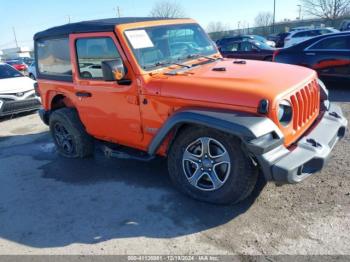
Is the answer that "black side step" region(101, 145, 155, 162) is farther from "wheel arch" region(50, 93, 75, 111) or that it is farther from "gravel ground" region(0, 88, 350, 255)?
"wheel arch" region(50, 93, 75, 111)

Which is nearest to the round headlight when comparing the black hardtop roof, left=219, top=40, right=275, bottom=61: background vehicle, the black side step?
the black side step

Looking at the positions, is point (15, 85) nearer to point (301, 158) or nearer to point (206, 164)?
point (206, 164)

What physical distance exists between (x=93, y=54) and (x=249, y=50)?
378 inches

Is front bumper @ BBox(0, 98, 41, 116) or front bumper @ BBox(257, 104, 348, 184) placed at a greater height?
front bumper @ BBox(257, 104, 348, 184)

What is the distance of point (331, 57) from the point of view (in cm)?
850

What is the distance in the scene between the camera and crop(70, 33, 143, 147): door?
13.4 feet

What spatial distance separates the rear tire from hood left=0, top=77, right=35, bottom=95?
159 inches

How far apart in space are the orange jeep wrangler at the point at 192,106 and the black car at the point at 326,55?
4.44 m

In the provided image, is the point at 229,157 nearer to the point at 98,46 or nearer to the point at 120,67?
the point at 120,67

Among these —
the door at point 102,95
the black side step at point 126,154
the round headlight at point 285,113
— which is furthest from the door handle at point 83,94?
the round headlight at point 285,113

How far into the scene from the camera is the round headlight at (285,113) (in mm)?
3354

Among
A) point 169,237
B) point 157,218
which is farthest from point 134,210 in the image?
point 169,237

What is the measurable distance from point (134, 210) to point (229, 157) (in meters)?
1.20

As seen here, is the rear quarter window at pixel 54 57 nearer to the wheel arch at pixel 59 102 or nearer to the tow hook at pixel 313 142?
the wheel arch at pixel 59 102
